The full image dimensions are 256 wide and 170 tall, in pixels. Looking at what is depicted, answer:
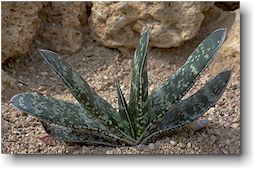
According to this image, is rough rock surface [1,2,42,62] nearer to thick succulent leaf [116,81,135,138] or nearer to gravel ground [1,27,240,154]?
gravel ground [1,27,240,154]

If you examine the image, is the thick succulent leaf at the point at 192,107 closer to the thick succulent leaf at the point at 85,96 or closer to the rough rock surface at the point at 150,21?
the thick succulent leaf at the point at 85,96

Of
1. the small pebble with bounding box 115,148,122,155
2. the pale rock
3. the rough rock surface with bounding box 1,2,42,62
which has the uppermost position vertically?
the rough rock surface with bounding box 1,2,42,62

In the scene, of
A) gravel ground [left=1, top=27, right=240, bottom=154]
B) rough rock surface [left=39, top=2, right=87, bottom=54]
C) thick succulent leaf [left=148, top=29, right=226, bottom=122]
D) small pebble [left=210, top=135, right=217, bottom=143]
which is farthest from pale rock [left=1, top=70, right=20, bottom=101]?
small pebble [left=210, top=135, right=217, bottom=143]

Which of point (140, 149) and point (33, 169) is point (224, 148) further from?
point (33, 169)

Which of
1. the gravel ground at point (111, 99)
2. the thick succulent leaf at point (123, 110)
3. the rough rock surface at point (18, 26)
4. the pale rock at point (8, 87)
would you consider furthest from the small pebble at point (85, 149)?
the rough rock surface at point (18, 26)

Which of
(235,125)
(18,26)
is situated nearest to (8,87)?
(18,26)

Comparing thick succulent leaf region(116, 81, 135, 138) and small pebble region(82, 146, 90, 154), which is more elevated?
thick succulent leaf region(116, 81, 135, 138)
